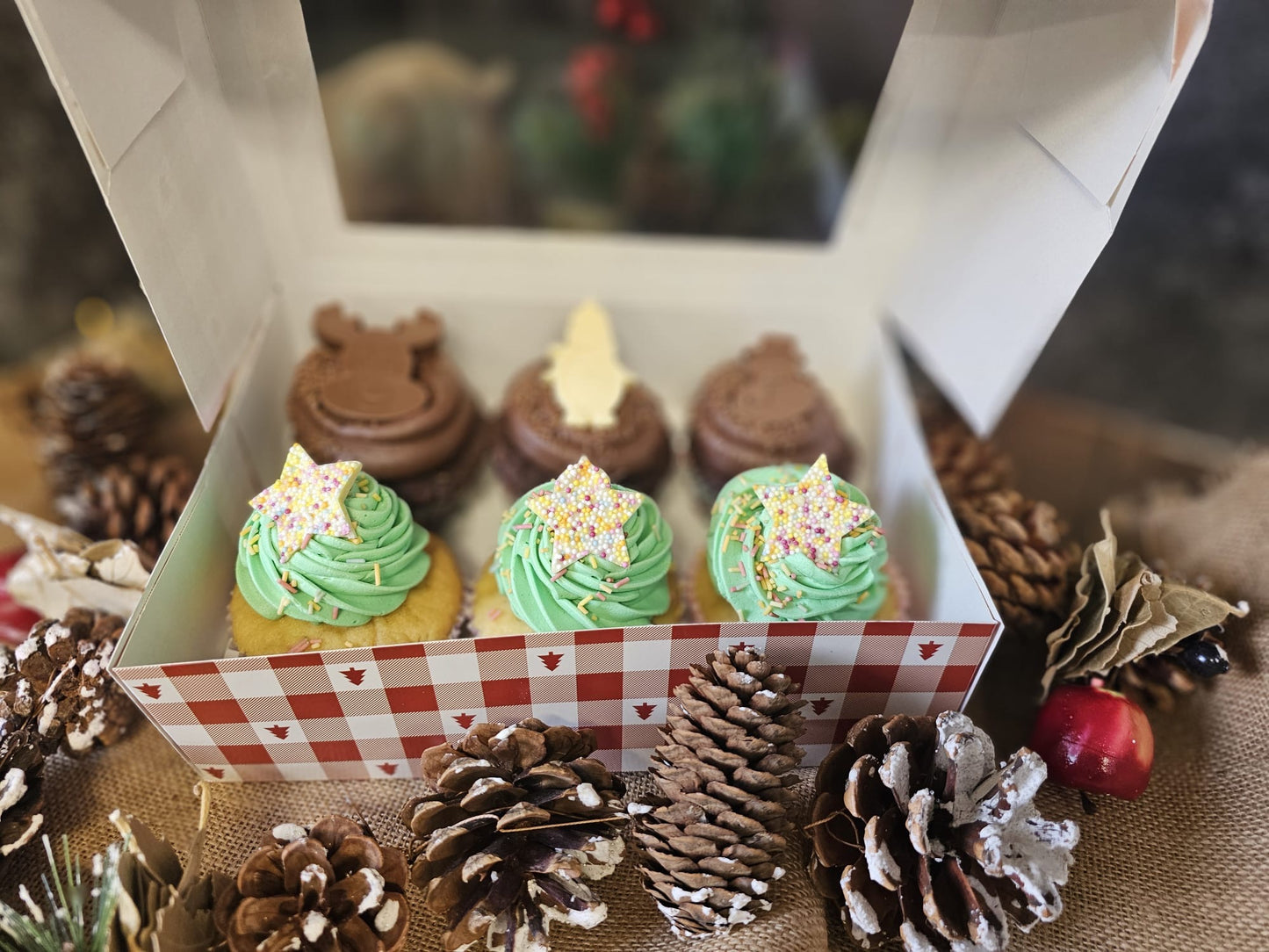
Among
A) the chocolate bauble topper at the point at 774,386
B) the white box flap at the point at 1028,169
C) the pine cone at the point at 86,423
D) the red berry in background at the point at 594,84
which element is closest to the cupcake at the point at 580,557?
the chocolate bauble topper at the point at 774,386

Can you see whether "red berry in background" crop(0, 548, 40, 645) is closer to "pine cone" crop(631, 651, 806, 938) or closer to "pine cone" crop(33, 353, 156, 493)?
"pine cone" crop(33, 353, 156, 493)

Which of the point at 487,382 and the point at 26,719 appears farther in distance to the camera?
the point at 487,382

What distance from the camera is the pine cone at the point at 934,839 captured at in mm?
934

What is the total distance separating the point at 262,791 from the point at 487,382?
3.25 ft

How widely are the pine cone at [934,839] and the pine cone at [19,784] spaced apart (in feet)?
3.28

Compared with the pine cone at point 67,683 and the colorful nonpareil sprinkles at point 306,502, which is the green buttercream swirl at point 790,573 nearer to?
the colorful nonpareil sprinkles at point 306,502

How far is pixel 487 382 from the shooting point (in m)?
1.89

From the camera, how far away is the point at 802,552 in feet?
3.83

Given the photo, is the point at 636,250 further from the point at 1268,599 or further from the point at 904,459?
the point at 1268,599

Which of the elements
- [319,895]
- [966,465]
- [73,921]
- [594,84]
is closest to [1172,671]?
[966,465]

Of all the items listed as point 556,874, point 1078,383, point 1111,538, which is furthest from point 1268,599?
point 556,874

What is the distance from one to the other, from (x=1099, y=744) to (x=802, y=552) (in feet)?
1.64

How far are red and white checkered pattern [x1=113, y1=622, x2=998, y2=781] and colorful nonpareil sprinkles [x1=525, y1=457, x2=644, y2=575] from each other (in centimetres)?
14

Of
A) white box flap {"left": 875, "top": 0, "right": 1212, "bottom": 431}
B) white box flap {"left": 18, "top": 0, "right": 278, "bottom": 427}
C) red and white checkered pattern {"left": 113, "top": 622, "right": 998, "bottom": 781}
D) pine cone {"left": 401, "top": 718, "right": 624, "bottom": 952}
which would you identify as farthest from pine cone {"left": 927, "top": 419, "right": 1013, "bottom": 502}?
white box flap {"left": 18, "top": 0, "right": 278, "bottom": 427}
